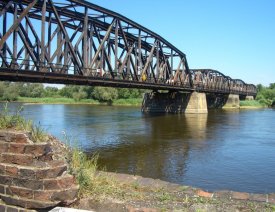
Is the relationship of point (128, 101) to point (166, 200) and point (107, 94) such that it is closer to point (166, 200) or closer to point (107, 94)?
point (107, 94)

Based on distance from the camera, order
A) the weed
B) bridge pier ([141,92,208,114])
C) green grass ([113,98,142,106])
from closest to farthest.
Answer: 1. the weed
2. bridge pier ([141,92,208,114])
3. green grass ([113,98,142,106])

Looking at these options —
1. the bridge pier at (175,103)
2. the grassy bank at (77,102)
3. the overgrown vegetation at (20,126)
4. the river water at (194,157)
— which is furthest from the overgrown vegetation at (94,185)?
the grassy bank at (77,102)

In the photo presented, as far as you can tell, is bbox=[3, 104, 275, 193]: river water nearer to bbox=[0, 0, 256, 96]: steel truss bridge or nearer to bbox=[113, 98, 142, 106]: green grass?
bbox=[0, 0, 256, 96]: steel truss bridge

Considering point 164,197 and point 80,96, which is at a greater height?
point 80,96

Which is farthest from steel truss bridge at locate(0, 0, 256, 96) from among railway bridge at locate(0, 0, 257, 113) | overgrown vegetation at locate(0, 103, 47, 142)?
overgrown vegetation at locate(0, 103, 47, 142)

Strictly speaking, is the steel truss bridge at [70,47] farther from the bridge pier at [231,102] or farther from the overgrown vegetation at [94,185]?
the bridge pier at [231,102]

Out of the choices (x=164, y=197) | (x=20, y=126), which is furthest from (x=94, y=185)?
(x=20, y=126)

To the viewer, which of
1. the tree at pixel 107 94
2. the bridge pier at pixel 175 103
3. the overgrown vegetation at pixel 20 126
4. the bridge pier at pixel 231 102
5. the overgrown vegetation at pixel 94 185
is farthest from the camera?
the tree at pixel 107 94

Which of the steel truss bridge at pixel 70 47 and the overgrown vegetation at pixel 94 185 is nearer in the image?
the overgrown vegetation at pixel 94 185

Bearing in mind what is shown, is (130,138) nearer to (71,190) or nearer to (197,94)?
(71,190)

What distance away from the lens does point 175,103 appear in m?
83.6

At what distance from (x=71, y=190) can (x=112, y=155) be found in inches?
699

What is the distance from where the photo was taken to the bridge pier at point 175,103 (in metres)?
82.2

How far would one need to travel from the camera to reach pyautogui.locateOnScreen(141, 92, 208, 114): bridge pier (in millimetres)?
82250
